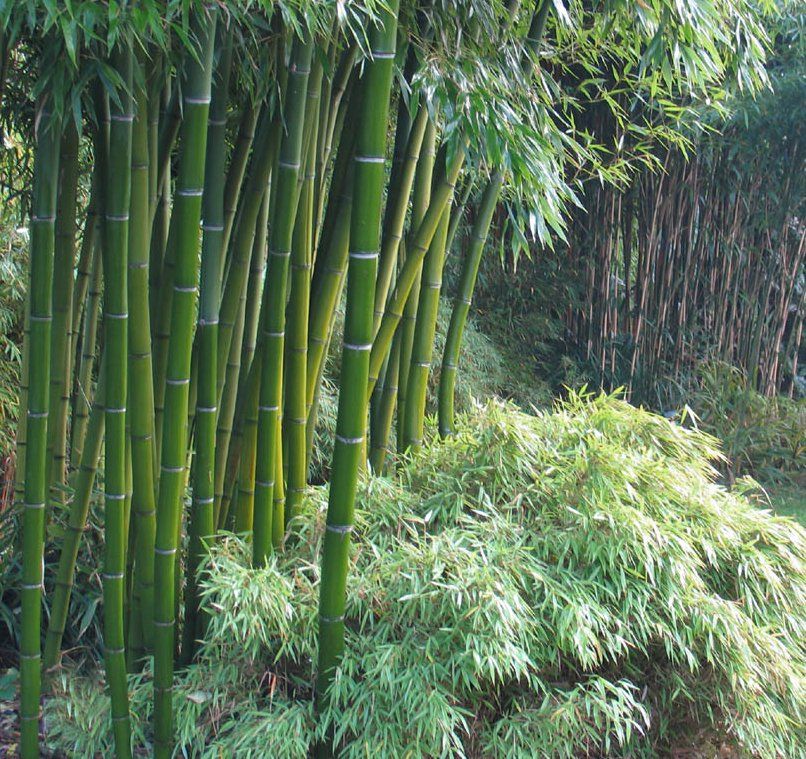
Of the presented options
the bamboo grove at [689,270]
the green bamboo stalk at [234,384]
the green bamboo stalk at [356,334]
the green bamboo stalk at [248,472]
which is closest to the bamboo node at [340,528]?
the green bamboo stalk at [356,334]

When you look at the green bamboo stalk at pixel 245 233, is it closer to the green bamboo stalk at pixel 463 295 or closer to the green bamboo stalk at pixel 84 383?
the green bamboo stalk at pixel 84 383

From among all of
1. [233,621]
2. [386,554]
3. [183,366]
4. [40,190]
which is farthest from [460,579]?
[40,190]

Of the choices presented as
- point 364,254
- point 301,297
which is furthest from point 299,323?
point 364,254

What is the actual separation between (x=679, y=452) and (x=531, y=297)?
3.51m

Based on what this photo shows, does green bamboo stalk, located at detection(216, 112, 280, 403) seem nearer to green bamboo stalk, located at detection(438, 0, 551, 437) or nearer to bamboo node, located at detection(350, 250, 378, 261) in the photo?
bamboo node, located at detection(350, 250, 378, 261)

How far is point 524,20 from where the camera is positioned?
237 cm

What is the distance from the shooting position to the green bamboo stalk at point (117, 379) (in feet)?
5.31

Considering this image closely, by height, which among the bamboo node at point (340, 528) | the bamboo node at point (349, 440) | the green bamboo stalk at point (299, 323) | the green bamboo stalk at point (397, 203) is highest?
the green bamboo stalk at point (397, 203)

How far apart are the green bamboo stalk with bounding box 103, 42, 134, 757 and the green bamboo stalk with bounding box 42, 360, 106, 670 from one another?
206 mm

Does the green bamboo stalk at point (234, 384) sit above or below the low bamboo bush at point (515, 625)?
above

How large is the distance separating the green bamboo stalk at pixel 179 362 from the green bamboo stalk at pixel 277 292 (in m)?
0.17

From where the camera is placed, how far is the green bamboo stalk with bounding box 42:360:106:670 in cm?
194

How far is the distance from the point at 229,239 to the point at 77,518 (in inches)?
30.5

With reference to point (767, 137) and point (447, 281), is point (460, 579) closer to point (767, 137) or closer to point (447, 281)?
point (447, 281)
